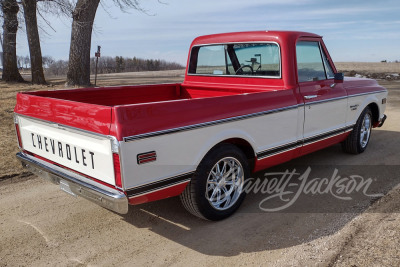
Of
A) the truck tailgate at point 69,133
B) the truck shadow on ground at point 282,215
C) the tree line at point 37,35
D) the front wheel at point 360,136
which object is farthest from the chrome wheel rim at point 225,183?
the tree line at point 37,35

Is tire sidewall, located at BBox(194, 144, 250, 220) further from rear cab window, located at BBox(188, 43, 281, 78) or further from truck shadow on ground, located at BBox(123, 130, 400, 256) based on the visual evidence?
rear cab window, located at BBox(188, 43, 281, 78)

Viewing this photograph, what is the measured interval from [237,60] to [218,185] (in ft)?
6.86

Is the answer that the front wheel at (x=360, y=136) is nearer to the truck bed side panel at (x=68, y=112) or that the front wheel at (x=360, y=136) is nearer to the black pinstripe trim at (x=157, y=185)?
the black pinstripe trim at (x=157, y=185)

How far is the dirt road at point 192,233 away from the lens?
298 centimetres

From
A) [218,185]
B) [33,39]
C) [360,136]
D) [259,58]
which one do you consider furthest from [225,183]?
[33,39]

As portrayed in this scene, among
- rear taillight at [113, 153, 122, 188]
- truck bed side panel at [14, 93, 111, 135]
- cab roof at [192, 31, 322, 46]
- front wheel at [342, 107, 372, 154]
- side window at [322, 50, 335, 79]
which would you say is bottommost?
front wheel at [342, 107, 372, 154]

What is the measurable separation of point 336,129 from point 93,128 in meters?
3.49

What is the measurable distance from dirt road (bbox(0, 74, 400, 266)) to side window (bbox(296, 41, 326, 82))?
1.54 metres

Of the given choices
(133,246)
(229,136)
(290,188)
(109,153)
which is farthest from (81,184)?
(290,188)

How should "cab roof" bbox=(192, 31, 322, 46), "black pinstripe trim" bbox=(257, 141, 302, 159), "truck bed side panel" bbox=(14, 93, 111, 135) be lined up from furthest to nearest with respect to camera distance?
"cab roof" bbox=(192, 31, 322, 46) < "black pinstripe trim" bbox=(257, 141, 302, 159) < "truck bed side panel" bbox=(14, 93, 111, 135)

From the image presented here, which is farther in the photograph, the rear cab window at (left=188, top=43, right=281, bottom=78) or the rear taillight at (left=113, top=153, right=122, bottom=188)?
the rear cab window at (left=188, top=43, right=281, bottom=78)

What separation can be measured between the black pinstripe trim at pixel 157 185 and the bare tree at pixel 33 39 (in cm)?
1533

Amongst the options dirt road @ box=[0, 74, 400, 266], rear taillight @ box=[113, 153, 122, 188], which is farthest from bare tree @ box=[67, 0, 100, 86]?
rear taillight @ box=[113, 153, 122, 188]

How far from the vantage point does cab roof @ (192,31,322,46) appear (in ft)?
14.4
